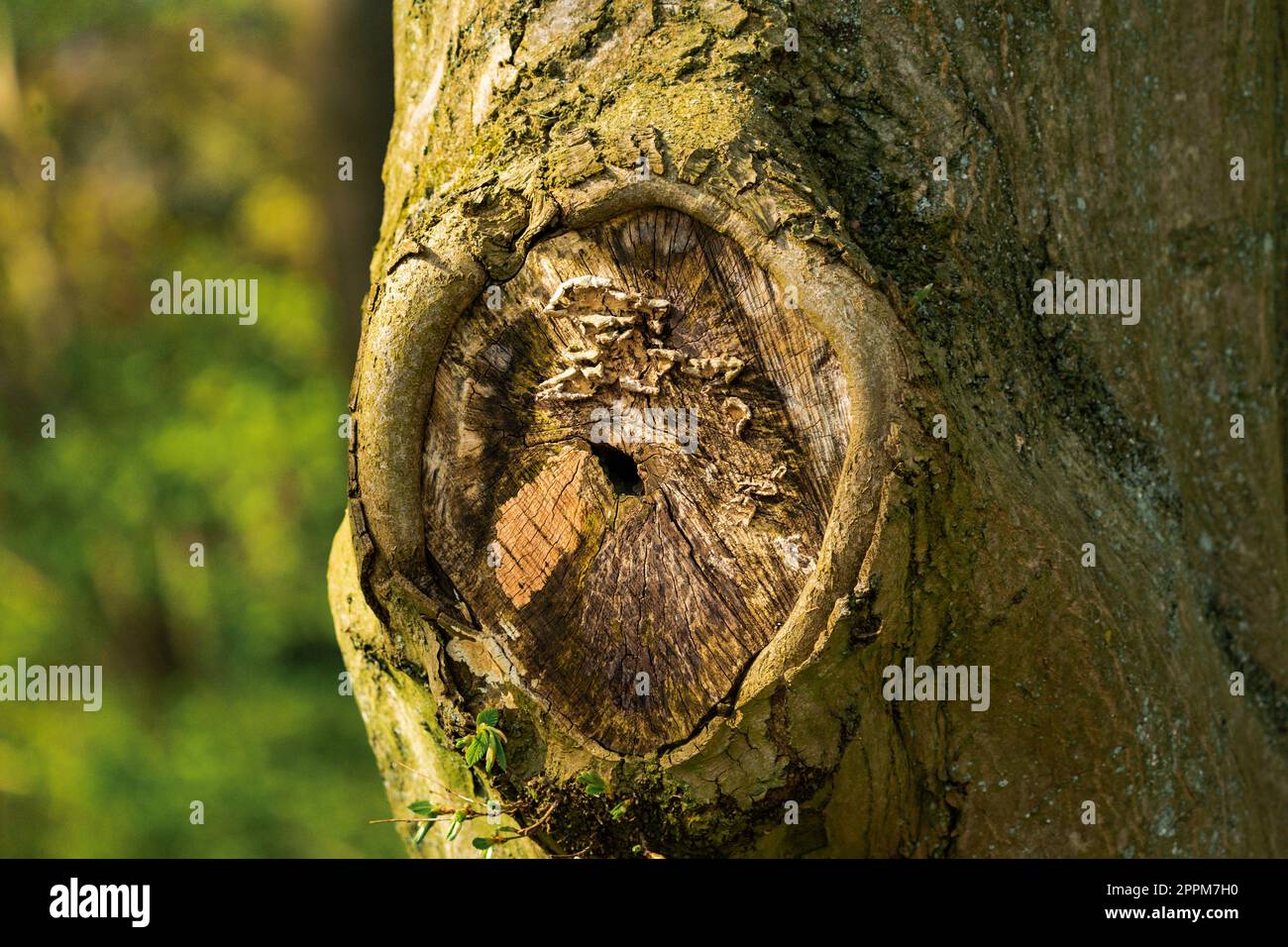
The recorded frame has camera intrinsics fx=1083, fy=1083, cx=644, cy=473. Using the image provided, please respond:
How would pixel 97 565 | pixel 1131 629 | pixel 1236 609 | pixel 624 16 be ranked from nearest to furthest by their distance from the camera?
1. pixel 624 16
2. pixel 1131 629
3. pixel 1236 609
4. pixel 97 565

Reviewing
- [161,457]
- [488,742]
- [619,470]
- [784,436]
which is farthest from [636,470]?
[161,457]

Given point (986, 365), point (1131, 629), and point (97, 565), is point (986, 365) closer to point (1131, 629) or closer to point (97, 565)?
point (1131, 629)

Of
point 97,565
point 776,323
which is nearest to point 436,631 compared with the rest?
point 776,323

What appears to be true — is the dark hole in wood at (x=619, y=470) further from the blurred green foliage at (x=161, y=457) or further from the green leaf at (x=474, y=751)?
the blurred green foliage at (x=161, y=457)

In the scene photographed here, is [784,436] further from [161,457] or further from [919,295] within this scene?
[161,457]

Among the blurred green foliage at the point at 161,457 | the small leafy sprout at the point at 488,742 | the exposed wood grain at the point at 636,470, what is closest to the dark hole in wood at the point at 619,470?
the exposed wood grain at the point at 636,470

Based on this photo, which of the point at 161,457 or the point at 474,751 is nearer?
the point at 474,751
